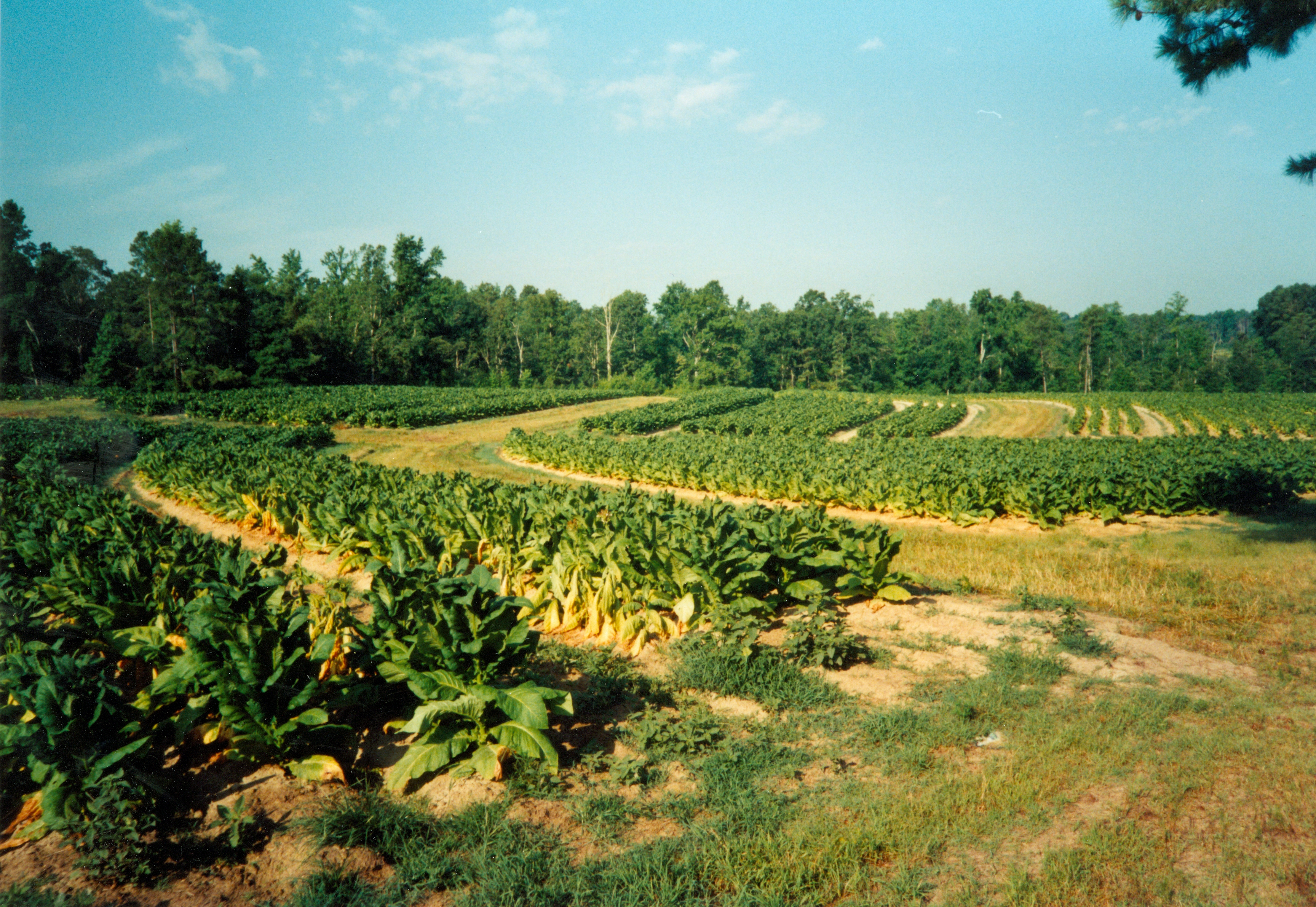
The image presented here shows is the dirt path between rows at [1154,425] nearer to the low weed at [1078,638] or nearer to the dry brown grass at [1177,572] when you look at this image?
the dry brown grass at [1177,572]

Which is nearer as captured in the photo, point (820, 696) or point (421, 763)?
point (421, 763)

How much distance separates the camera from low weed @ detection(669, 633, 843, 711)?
17.7 feet

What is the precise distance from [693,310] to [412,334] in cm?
3358

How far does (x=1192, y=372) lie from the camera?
242 ft

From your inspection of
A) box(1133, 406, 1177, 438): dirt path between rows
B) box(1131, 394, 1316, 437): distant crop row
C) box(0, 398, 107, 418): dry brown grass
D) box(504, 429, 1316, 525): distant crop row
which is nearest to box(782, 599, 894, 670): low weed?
box(504, 429, 1316, 525): distant crop row

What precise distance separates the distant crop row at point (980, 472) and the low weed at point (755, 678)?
11.0m

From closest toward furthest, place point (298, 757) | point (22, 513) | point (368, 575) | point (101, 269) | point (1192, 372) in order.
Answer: point (298, 757)
point (368, 575)
point (22, 513)
point (101, 269)
point (1192, 372)

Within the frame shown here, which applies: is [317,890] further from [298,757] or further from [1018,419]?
[1018,419]

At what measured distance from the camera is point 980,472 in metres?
16.8

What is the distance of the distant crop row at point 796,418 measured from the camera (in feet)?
117

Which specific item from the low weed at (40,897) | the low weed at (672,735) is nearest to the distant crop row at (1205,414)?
the low weed at (672,735)

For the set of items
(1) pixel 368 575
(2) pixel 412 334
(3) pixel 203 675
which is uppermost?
(2) pixel 412 334

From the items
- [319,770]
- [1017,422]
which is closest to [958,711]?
[319,770]

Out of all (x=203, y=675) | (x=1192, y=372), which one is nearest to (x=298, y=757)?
(x=203, y=675)
